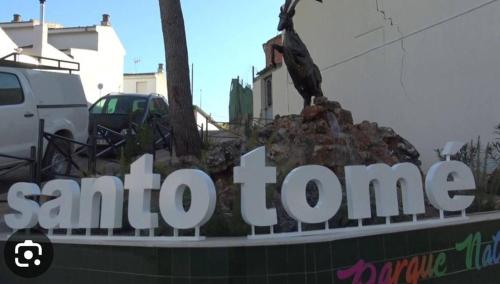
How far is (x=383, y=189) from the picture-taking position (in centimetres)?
567

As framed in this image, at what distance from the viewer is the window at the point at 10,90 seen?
922 centimetres

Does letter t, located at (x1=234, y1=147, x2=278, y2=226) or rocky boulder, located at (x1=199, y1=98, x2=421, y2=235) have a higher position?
rocky boulder, located at (x1=199, y1=98, x2=421, y2=235)

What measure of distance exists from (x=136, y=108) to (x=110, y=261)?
889cm

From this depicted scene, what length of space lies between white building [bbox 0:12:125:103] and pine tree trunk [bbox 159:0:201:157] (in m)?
21.9

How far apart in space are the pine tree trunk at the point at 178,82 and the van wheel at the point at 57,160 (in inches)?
78.6

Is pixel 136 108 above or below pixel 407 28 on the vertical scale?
below

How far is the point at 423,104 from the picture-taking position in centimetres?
1295

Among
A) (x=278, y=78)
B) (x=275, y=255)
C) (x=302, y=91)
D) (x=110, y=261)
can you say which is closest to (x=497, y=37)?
(x=302, y=91)

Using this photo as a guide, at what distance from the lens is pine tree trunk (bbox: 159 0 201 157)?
342 inches

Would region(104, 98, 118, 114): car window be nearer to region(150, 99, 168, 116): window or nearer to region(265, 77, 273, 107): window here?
region(150, 99, 168, 116): window

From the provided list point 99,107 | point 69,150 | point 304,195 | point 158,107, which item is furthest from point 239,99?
point 304,195

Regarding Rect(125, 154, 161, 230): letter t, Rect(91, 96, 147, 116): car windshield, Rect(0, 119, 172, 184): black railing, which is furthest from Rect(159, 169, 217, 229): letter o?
Rect(91, 96, 147, 116): car windshield

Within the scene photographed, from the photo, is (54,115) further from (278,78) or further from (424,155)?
(278,78)

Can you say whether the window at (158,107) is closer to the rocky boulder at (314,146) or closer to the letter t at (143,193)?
the rocky boulder at (314,146)
